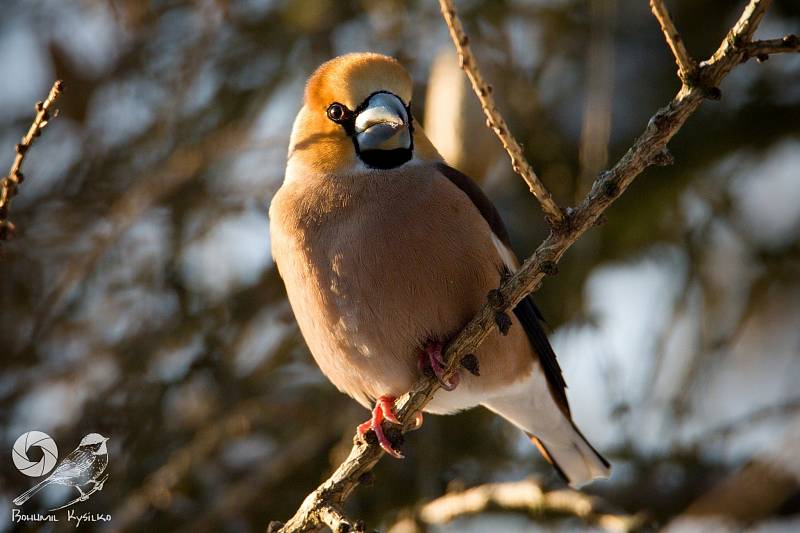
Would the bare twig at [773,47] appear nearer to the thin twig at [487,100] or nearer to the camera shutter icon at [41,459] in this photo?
the thin twig at [487,100]

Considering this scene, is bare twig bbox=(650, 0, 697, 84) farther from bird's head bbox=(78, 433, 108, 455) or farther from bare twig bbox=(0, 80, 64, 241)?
bird's head bbox=(78, 433, 108, 455)

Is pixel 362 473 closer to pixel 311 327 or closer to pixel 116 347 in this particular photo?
pixel 311 327

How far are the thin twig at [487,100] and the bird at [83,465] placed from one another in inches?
121

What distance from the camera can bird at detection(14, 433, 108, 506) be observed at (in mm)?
4887

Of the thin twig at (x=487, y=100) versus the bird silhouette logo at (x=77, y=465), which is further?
the bird silhouette logo at (x=77, y=465)

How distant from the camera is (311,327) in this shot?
401 centimetres

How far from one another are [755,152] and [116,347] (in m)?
4.04

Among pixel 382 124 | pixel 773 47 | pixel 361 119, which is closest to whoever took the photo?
pixel 773 47

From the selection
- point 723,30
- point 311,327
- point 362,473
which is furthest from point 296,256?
point 723,30

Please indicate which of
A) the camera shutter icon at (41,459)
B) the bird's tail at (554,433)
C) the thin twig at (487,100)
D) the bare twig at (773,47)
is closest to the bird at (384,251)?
the bird's tail at (554,433)

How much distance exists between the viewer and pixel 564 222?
2971 mm

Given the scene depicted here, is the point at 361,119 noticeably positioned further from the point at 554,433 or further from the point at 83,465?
the point at 83,465

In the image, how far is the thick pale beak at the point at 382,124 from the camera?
3902 mm

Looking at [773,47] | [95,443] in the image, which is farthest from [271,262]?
[773,47]
